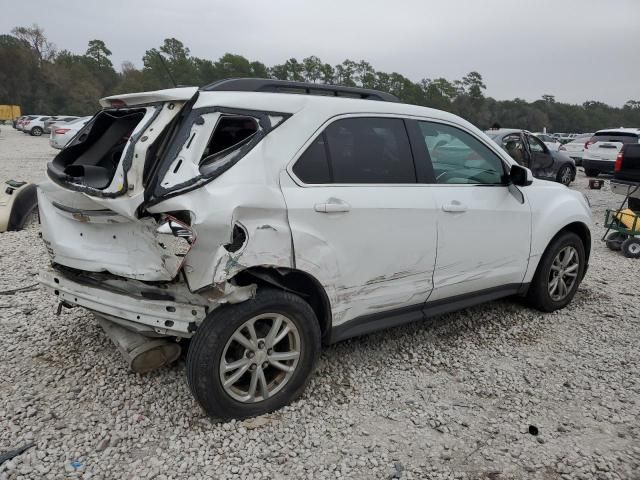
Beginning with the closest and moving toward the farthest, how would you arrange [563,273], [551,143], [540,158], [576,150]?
[563,273] → [540,158] → [576,150] → [551,143]

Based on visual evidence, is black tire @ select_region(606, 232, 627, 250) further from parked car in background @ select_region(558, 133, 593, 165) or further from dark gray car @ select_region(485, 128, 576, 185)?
parked car in background @ select_region(558, 133, 593, 165)

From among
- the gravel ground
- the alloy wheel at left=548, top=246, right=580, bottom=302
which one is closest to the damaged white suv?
the gravel ground

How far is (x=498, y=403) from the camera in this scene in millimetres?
2973

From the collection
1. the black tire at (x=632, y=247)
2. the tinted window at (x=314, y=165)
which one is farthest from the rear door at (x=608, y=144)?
the tinted window at (x=314, y=165)

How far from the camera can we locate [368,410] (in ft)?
9.39

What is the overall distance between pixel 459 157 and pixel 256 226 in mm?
1921

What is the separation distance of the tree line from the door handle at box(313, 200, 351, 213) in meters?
44.6

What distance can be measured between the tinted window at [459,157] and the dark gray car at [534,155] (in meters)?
7.32

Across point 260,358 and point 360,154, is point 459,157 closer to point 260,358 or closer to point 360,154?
point 360,154

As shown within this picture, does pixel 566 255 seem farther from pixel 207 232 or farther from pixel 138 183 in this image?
pixel 138 183

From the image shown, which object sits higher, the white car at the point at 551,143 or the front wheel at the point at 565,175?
the white car at the point at 551,143

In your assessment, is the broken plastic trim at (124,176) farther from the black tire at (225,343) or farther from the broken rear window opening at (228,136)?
the black tire at (225,343)

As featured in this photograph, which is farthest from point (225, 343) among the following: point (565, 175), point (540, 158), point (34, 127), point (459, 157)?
point (34, 127)

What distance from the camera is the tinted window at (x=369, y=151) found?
9.48ft
